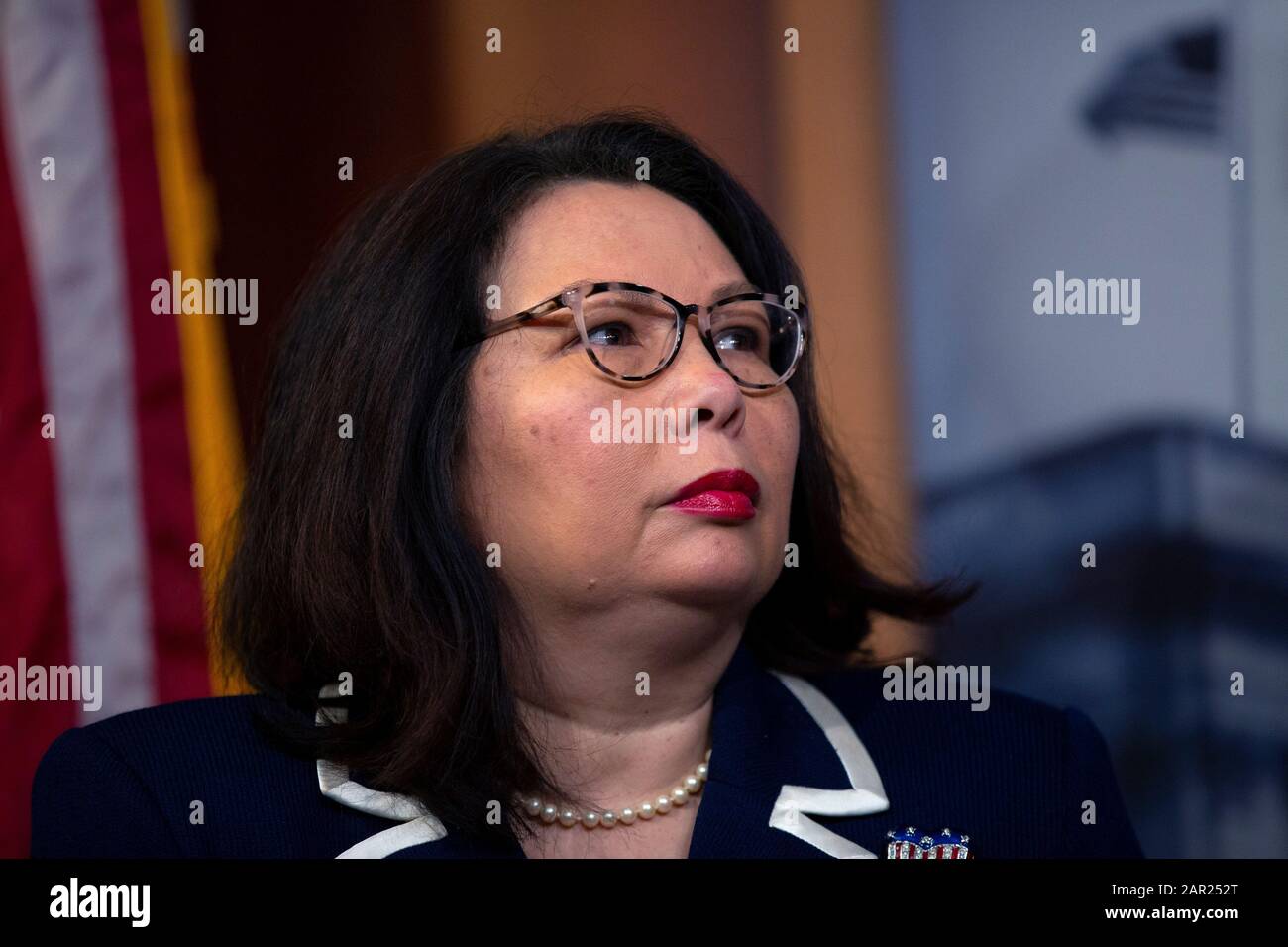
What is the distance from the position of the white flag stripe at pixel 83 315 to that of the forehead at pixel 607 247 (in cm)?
76

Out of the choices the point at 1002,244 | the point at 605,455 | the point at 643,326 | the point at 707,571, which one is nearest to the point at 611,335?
the point at 643,326

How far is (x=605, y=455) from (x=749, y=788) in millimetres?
457

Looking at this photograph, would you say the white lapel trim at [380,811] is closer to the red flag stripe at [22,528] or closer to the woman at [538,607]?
the woman at [538,607]

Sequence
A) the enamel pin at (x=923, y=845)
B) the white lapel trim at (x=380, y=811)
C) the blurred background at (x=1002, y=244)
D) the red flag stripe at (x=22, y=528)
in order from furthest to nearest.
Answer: the blurred background at (x=1002, y=244), the red flag stripe at (x=22, y=528), the enamel pin at (x=923, y=845), the white lapel trim at (x=380, y=811)

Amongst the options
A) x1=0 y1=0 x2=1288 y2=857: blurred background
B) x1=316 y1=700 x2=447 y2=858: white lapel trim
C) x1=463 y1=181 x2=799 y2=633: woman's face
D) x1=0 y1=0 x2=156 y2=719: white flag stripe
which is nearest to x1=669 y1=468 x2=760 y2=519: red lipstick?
x1=463 y1=181 x2=799 y2=633: woman's face

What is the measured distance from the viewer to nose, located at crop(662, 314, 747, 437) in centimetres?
166

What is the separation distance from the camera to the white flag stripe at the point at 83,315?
2123 millimetres

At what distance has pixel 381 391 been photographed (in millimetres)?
1782

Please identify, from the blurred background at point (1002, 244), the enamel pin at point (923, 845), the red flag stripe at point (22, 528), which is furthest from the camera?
the blurred background at point (1002, 244)

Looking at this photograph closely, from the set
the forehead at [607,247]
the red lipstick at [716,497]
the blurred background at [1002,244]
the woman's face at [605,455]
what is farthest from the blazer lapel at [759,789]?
the blurred background at [1002,244]

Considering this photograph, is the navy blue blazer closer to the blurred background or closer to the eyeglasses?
the eyeglasses

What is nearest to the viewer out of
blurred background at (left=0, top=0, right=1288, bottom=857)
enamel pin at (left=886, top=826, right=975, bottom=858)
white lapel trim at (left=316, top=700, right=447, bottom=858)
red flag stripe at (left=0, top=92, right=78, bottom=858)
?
white lapel trim at (left=316, top=700, right=447, bottom=858)

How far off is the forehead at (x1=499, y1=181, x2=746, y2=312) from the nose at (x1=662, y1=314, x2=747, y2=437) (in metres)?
0.08
